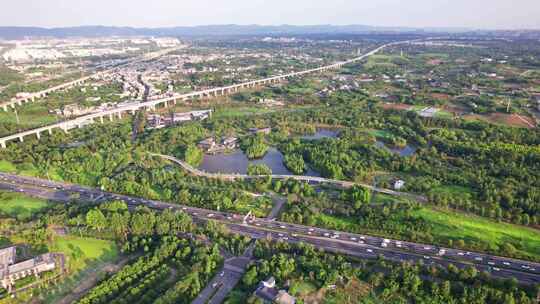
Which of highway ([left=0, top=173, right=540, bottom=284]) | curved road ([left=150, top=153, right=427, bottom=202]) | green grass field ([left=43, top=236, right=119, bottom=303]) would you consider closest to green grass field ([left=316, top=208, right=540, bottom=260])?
highway ([left=0, top=173, right=540, bottom=284])

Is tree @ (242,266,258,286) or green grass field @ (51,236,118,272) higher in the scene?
tree @ (242,266,258,286)

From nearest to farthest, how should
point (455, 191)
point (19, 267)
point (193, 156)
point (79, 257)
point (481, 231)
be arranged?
point (19, 267) < point (79, 257) < point (481, 231) < point (455, 191) < point (193, 156)

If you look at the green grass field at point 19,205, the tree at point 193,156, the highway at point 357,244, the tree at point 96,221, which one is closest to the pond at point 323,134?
the tree at point 193,156

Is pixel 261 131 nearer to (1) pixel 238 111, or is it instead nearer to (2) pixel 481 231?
(1) pixel 238 111

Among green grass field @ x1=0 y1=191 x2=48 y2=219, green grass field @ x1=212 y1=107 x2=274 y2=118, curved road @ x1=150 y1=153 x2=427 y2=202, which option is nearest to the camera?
green grass field @ x1=0 y1=191 x2=48 y2=219

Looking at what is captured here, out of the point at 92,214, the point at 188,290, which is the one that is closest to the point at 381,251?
the point at 188,290

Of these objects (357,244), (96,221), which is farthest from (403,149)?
(96,221)

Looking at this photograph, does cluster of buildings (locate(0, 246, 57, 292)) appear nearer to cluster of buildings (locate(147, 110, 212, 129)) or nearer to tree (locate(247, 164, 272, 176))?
tree (locate(247, 164, 272, 176))
